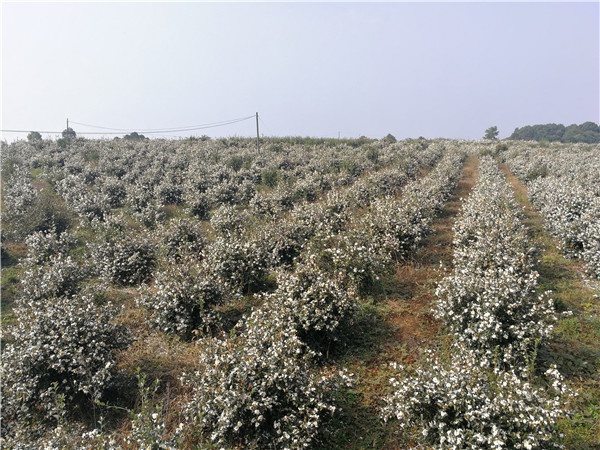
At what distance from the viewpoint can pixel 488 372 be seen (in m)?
6.05

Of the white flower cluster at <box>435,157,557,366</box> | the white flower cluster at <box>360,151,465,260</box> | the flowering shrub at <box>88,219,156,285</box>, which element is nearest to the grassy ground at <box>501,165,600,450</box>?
the white flower cluster at <box>435,157,557,366</box>

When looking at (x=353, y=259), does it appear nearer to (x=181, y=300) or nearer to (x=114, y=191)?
(x=181, y=300)

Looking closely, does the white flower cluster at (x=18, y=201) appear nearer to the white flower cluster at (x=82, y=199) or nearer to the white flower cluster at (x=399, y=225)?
the white flower cluster at (x=82, y=199)

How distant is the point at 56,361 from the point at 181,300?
253cm

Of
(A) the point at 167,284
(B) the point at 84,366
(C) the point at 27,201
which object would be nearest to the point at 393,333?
(A) the point at 167,284

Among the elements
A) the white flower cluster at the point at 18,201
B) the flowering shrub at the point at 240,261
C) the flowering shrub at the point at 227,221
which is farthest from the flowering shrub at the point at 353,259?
the white flower cluster at the point at 18,201

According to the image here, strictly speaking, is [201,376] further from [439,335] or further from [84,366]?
[439,335]

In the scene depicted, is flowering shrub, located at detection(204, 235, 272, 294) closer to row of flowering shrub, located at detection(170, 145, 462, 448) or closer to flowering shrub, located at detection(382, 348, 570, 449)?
row of flowering shrub, located at detection(170, 145, 462, 448)

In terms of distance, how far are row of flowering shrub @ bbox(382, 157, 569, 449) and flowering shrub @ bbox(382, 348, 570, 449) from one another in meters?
0.01

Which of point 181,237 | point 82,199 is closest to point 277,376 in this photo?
point 181,237

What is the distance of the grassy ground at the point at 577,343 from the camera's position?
17.3 ft

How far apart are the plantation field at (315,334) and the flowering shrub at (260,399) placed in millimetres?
27

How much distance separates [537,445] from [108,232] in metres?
13.5

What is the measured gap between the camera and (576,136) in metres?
96.6
